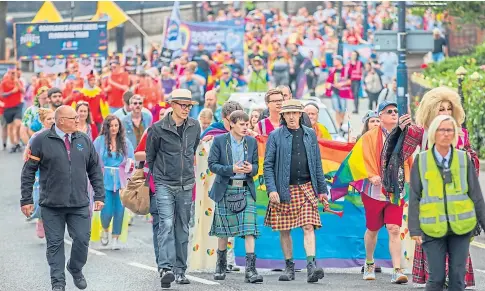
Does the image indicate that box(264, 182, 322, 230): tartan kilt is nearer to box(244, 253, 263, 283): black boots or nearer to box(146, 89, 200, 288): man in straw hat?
box(244, 253, 263, 283): black boots

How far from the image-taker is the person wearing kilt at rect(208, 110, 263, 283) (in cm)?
1327

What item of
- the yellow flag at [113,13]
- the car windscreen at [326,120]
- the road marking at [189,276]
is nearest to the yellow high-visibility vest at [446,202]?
the road marking at [189,276]

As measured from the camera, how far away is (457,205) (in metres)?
9.98

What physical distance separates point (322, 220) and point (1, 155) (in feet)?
54.5

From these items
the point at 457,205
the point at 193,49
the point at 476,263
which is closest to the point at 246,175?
the point at 476,263

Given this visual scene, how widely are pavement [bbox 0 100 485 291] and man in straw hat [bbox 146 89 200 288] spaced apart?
326 millimetres

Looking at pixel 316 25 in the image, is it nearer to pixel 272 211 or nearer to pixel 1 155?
pixel 1 155

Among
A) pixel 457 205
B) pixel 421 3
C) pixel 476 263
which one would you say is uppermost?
pixel 421 3

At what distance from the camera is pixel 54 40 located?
33219 millimetres

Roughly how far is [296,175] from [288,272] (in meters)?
0.90

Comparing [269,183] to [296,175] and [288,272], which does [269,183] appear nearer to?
[296,175]

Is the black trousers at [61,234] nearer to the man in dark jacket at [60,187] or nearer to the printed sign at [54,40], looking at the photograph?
the man in dark jacket at [60,187]

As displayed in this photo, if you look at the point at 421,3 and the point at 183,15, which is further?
the point at 183,15

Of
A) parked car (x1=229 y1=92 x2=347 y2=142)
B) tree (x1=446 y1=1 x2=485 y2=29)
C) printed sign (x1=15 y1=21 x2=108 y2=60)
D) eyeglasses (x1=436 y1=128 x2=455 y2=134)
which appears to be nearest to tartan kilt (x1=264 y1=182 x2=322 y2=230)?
eyeglasses (x1=436 y1=128 x2=455 y2=134)
